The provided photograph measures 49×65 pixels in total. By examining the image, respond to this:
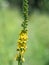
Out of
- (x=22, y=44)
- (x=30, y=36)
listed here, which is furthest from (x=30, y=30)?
(x=22, y=44)

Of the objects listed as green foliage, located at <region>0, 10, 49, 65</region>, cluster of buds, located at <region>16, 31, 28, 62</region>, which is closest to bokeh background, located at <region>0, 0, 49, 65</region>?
green foliage, located at <region>0, 10, 49, 65</region>

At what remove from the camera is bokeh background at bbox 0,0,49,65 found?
10985 mm

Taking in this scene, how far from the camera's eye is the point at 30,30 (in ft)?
47.8

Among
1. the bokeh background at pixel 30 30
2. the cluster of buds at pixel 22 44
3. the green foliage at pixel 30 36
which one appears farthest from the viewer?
the bokeh background at pixel 30 30

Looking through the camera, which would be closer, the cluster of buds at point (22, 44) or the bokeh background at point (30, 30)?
the cluster of buds at point (22, 44)

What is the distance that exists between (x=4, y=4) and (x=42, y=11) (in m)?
1.83

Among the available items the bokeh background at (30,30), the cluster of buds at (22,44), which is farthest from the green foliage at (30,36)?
the cluster of buds at (22,44)

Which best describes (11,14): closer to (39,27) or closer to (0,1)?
(0,1)

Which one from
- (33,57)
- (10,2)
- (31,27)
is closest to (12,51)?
(33,57)

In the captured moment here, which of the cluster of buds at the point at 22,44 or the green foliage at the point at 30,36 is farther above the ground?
the green foliage at the point at 30,36

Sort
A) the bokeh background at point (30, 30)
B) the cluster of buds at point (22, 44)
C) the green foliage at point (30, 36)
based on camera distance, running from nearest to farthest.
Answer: the cluster of buds at point (22, 44), the green foliage at point (30, 36), the bokeh background at point (30, 30)

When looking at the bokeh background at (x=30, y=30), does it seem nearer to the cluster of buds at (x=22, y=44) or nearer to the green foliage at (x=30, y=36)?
the green foliage at (x=30, y=36)

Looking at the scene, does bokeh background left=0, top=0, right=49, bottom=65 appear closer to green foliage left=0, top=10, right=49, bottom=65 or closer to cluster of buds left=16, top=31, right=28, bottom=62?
green foliage left=0, top=10, right=49, bottom=65

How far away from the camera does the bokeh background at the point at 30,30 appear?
1099 cm
